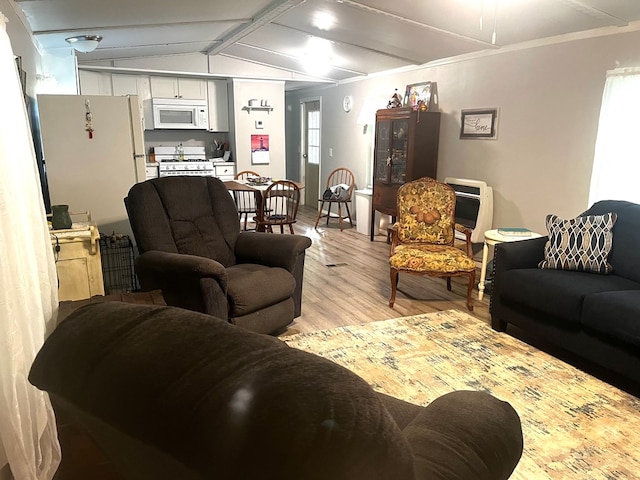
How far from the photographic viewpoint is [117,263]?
3.66 m

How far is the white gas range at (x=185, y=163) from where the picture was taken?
22.9ft

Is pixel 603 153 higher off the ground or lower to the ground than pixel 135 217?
higher

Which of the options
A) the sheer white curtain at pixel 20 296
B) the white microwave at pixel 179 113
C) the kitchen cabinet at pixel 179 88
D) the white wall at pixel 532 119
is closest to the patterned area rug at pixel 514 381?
the white wall at pixel 532 119

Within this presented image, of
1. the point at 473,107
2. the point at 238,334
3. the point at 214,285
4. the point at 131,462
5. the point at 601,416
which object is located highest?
the point at 473,107

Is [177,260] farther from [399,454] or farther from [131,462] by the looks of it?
[399,454]

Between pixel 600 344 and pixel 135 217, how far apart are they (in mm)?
2864

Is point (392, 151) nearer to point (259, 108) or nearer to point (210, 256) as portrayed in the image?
point (259, 108)

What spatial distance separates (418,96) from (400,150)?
2.22ft

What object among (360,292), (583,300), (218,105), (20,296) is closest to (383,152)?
(360,292)

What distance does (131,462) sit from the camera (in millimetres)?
786

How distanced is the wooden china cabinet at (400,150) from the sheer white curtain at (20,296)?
4.09 metres

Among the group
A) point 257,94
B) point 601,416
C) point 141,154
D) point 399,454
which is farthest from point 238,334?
point 257,94

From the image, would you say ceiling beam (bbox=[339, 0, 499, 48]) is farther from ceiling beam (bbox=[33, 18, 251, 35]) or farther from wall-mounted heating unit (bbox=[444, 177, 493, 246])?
ceiling beam (bbox=[33, 18, 251, 35])

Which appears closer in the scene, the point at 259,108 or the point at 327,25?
the point at 327,25
